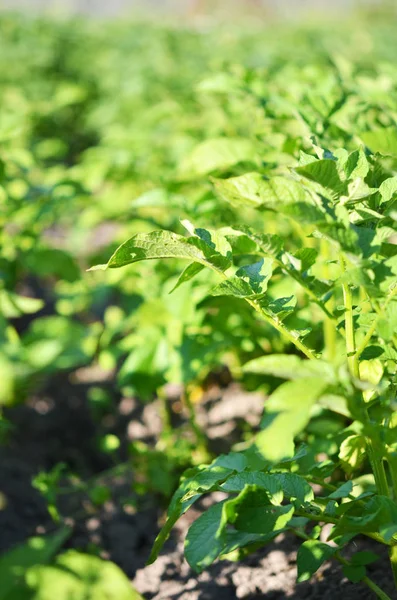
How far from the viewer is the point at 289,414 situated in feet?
3.12

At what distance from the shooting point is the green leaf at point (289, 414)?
929 mm

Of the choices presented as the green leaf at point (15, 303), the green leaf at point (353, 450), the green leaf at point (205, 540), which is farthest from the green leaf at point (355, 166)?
the green leaf at point (15, 303)

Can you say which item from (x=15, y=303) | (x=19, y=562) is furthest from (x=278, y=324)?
(x=15, y=303)

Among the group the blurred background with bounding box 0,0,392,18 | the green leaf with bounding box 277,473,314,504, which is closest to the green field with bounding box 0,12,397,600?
the green leaf with bounding box 277,473,314,504

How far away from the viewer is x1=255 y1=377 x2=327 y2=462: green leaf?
93cm

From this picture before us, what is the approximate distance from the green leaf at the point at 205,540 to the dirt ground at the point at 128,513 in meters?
0.56

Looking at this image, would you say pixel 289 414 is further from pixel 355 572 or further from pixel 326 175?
pixel 355 572

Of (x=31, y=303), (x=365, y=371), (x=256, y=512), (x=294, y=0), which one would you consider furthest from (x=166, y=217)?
(x=294, y=0)

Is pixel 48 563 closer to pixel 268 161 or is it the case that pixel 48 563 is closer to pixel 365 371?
pixel 365 371

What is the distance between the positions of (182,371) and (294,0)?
38.0m

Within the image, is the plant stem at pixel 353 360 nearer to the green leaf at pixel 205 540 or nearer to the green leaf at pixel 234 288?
the green leaf at pixel 234 288

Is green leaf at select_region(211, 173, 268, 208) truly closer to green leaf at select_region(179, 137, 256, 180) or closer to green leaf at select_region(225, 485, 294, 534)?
green leaf at select_region(225, 485, 294, 534)

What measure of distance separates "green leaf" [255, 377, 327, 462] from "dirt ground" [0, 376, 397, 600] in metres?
0.81

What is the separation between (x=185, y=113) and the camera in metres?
3.62
